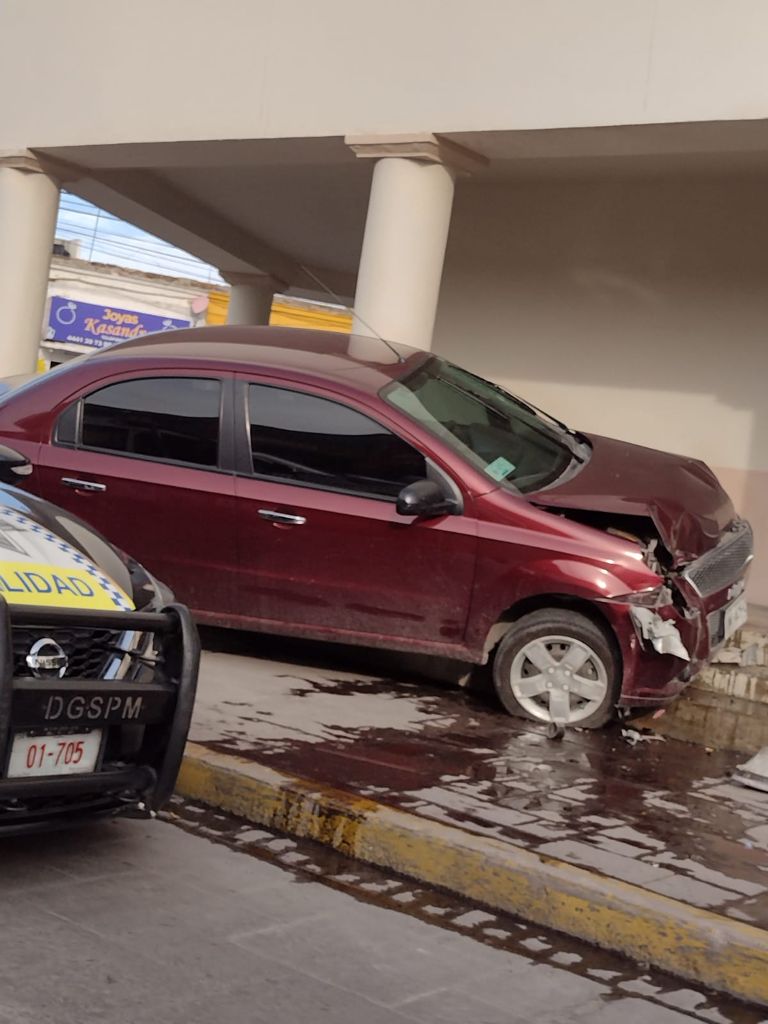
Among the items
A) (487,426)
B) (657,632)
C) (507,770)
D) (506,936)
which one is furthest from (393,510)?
(506,936)

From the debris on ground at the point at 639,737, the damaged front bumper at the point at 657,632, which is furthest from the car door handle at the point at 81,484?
the debris on ground at the point at 639,737

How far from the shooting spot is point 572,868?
4.12 m

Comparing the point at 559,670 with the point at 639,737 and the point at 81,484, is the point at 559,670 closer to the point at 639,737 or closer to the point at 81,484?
the point at 639,737

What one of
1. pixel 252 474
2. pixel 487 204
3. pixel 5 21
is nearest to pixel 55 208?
pixel 5 21

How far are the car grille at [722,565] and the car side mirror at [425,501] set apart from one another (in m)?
1.16

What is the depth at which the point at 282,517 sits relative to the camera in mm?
6613

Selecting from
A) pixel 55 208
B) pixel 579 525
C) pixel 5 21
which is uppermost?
pixel 5 21

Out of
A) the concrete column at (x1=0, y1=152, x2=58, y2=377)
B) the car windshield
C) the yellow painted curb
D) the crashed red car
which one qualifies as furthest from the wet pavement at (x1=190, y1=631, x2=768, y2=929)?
the concrete column at (x1=0, y1=152, x2=58, y2=377)

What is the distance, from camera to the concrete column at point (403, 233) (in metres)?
9.48

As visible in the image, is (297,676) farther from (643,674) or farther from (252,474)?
(643,674)

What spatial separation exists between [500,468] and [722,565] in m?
1.20

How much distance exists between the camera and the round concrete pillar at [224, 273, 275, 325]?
60.6ft

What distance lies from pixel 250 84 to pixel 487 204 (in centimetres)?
242

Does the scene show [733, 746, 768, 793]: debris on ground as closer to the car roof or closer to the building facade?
the car roof
